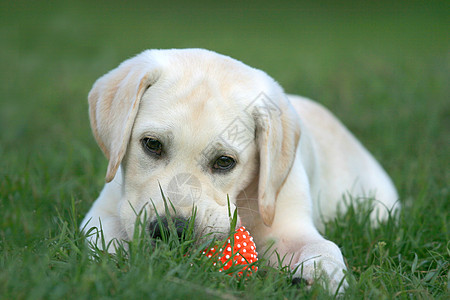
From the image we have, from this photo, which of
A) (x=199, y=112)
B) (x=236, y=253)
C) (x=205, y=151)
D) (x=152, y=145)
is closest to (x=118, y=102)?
(x=152, y=145)

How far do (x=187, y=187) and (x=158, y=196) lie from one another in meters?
0.17

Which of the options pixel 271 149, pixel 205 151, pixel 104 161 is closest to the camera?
pixel 205 151

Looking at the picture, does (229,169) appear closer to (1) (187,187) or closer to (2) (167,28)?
(1) (187,187)

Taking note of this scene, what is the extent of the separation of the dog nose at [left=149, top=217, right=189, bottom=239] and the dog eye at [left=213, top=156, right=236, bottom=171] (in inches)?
18.2

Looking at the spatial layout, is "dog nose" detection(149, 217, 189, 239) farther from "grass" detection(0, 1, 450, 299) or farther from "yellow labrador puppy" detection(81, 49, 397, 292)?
"grass" detection(0, 1, 450, 299)

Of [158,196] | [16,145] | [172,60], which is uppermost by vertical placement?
[172,60]

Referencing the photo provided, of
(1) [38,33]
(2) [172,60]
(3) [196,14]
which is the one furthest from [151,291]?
(3) [196,14]

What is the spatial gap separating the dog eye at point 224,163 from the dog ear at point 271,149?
0.20 m

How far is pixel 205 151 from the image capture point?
3.33 meters

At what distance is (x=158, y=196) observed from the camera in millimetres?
3246

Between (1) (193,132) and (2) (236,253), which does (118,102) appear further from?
(2) (236,253)

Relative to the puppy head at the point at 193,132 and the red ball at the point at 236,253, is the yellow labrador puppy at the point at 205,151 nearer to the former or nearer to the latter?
the puppy head at the point at 193,132

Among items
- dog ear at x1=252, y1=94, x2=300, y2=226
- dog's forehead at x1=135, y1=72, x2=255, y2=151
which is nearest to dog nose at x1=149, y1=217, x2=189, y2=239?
dog's forehead at x1=135, y1=72, x2=255, y2=151

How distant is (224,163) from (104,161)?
2336 mm
